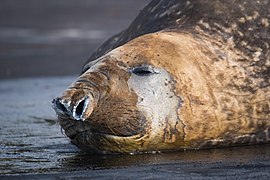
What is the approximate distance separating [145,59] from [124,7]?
45.6 ft

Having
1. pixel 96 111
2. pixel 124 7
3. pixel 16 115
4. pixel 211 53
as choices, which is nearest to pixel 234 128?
pixel 211 53

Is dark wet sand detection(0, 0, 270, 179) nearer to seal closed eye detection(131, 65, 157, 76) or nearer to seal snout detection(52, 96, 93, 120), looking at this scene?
seal snout detection(52, 96, 93, 120)

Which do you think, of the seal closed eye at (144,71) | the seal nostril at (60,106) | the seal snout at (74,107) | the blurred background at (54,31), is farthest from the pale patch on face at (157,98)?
the blurred background at (54,31)

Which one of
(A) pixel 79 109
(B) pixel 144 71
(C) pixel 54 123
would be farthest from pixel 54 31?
(A) pixel 79 109

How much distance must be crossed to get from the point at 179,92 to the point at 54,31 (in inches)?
420

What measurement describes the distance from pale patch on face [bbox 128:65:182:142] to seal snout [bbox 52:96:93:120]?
1.11 ft

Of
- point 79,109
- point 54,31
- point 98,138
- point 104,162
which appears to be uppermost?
point 54,31

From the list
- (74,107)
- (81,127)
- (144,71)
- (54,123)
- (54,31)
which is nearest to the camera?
(74,107)

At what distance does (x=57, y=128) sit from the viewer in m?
7.46

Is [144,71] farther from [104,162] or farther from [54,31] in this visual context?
[54,31]

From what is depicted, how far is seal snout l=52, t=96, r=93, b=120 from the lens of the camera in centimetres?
572

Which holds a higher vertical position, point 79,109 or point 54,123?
point 79,109

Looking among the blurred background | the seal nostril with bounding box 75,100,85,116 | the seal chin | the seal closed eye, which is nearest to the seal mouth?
the seal chin

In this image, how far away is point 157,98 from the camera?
5957 millimetres
